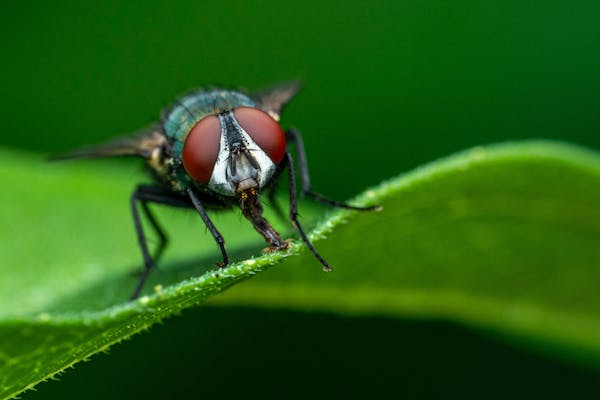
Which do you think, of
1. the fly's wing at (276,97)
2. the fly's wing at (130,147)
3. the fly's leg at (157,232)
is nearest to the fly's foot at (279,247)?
the fly's wing at (276,97)

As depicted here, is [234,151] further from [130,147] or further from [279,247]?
[130,147]

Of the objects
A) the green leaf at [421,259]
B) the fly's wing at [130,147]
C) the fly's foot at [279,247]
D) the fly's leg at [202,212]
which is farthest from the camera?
the fly's wing at [130,147]

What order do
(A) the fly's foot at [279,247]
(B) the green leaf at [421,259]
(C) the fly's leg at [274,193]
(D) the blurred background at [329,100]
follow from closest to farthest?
(A) the fly's foot at [279,247] → (B) the green leaf at [421,259] → (C) the fly's leg at [274,193] → (D) the blurred background at [329,100]

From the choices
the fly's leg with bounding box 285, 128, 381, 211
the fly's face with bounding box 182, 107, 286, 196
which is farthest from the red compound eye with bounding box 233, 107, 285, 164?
the fly's leg with bounding box 285, 128, 381, 211

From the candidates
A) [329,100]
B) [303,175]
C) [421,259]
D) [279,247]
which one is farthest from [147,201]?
[329,100]

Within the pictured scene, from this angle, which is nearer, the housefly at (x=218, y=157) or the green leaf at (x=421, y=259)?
the green leaf at (x=421, y=259)

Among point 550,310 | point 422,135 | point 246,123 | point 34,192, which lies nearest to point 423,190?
point 246,123

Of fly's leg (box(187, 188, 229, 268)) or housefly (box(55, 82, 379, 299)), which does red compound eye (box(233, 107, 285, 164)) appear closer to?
housefly (box(55, 82, 379, 299))

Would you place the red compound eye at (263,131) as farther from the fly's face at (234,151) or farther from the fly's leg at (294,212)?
the fly's leg at (294,212)
